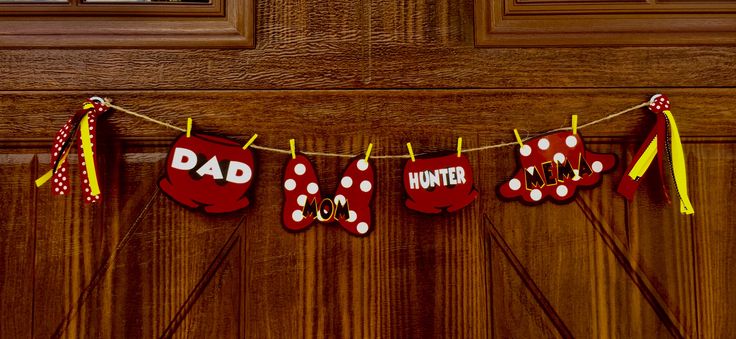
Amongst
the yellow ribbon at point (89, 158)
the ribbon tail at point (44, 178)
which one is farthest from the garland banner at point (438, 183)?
the ribbon tail at point (44, 178)

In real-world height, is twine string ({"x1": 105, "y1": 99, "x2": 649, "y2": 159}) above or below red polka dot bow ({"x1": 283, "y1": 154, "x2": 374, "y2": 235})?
above

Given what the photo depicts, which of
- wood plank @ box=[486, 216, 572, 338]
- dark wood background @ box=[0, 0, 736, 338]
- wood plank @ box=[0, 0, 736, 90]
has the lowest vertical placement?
wood plank @ box=[486, 216, 572, 338]

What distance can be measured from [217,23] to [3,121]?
1.73ft

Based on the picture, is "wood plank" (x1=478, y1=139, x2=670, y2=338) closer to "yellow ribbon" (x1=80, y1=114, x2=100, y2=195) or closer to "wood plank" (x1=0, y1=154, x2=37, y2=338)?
"yellow ribbon" (x1=80, y1=114, x2=100, y2=195)

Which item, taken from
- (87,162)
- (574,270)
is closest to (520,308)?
(574,270)

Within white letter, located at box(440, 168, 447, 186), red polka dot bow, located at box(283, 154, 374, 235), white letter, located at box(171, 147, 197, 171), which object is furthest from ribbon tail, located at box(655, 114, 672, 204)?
white letter, located at box(171, 147, 197, 171)

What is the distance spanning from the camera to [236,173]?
101 centimetres

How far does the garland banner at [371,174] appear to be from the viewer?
39.4 inches

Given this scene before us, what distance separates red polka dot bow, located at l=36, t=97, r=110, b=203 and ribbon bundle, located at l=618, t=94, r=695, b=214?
3.79 ft

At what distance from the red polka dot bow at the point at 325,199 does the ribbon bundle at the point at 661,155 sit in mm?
584

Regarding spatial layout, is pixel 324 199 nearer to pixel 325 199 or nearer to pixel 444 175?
pixel 325 199

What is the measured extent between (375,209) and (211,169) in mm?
373

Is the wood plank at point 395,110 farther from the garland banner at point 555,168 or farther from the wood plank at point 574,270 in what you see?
the wood plank at point 574,270

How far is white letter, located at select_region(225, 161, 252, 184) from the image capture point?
1.00 metres
